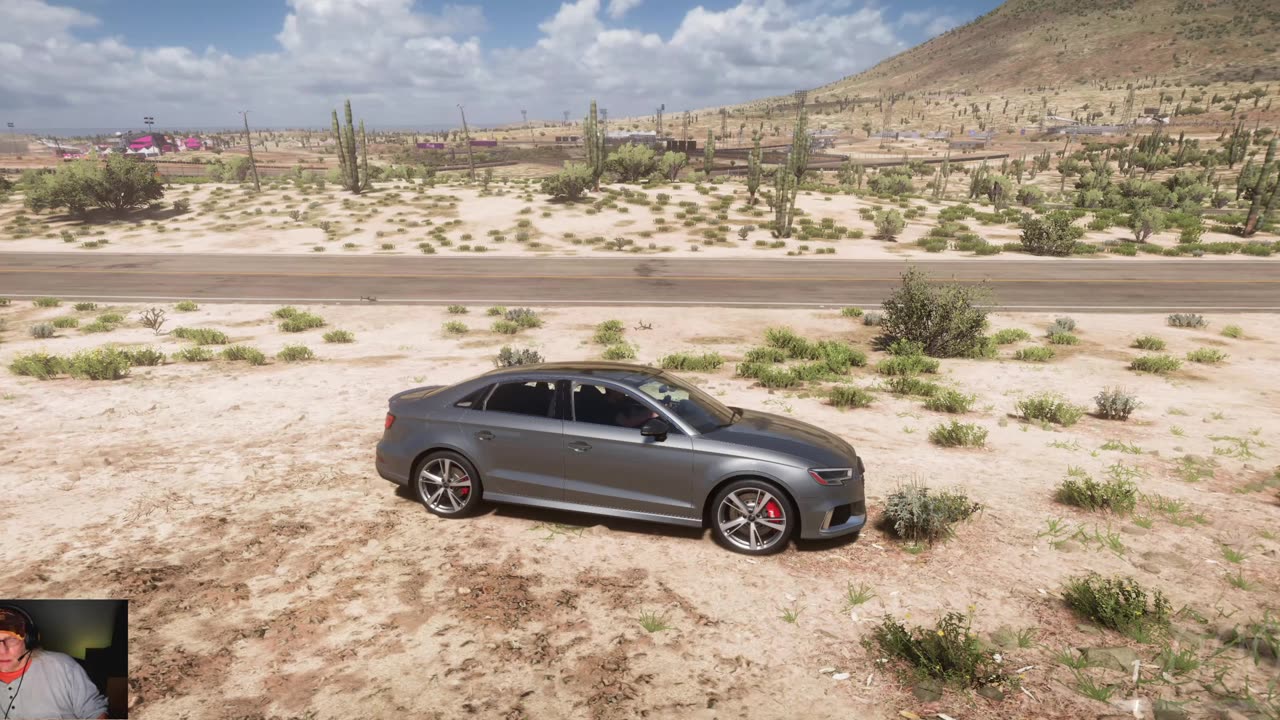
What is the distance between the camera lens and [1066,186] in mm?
67625

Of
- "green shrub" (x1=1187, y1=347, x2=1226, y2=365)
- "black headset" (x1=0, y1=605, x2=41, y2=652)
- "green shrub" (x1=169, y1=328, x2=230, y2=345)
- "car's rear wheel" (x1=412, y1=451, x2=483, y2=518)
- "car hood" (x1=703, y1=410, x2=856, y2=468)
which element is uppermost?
"black headset" (x1=0, y1=605, x2=41, y2=652)

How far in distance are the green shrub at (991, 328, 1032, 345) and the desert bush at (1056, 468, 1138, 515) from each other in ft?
32.7

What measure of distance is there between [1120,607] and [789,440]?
9.44 feet

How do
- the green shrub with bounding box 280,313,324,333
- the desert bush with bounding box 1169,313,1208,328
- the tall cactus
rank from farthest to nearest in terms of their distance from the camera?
the tall cactus, the desert bush with bounding box 1169,313,1208,328, the green shrub with bounding box 280,313,324,333

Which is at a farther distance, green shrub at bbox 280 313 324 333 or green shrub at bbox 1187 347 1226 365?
green shrub at bbox 280 313 324 333

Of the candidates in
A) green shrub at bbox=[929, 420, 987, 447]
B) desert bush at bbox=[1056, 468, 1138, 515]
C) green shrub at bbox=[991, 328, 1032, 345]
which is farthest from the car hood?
green shrub at bbox=[991, 328, 1032, 345]

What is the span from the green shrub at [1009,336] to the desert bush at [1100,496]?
9964 mm

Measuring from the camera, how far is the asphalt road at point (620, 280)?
73.0 ft

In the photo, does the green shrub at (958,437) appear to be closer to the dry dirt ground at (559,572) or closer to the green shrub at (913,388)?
the dry dirt ground at (559,572)

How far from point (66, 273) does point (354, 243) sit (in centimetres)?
1237

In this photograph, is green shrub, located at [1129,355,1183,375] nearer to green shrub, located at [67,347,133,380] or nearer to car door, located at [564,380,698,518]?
car door, located at [564,380,698,518]

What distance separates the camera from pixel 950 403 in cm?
1067

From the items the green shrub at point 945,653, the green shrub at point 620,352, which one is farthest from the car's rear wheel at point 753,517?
the green shrub at point 620,352

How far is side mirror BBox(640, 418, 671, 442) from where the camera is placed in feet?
19.2
